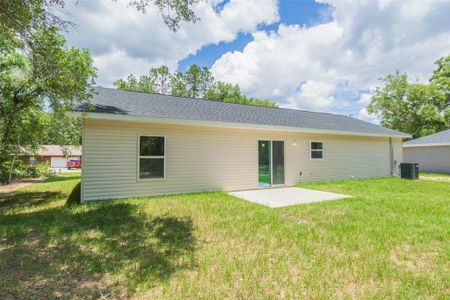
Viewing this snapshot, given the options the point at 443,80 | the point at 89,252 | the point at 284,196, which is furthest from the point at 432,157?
the point at 89,252

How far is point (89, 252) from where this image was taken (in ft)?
12.0

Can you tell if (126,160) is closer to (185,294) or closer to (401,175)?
(185,294)

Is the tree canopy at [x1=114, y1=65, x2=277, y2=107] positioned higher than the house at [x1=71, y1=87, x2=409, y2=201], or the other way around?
the tree canopy at [x1=114, y1=65, x2=277, y2=107]

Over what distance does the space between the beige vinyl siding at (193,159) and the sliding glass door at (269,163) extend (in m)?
0.28

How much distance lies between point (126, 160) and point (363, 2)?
10.7m

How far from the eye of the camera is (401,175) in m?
14.0

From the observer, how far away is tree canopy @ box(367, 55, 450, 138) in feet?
92.5

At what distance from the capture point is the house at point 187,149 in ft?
23.6

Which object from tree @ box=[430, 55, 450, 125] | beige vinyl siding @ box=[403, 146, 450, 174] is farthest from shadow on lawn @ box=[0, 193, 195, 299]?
tree @ box=[430, 55, 450, 125]

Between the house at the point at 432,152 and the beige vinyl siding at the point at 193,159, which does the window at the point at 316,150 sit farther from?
the house at the point at 432,152

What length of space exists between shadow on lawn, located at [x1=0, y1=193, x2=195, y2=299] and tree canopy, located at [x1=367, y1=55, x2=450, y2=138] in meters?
34.7

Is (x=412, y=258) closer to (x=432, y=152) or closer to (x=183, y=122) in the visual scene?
(x=183, y=122)

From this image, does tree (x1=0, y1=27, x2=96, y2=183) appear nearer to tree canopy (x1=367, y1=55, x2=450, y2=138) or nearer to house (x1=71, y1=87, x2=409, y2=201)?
house (x1=71, y1=87, x2=409, y2=201)

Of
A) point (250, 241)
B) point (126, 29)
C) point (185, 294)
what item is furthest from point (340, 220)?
point (126, 29)
